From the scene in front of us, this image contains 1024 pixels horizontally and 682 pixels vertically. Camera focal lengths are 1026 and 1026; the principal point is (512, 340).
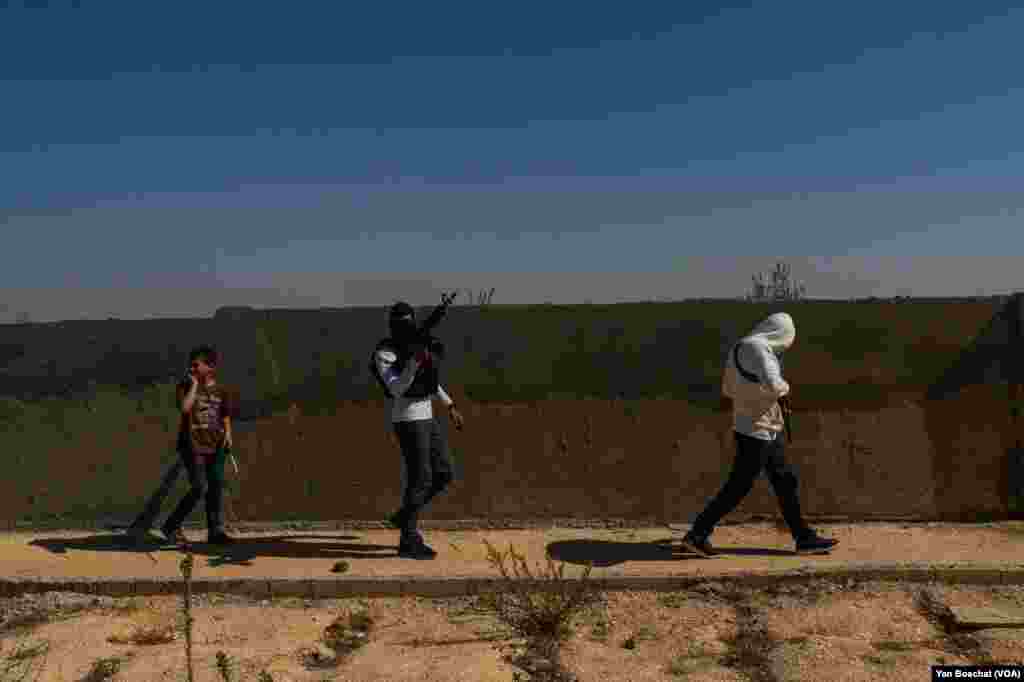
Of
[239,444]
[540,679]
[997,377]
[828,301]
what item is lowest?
[540,679]

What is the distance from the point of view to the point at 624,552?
246 inches

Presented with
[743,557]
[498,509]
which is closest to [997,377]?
[743,557]

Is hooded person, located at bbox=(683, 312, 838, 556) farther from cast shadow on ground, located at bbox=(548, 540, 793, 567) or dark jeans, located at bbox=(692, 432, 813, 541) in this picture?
cast shadow on ground, located at bbox=(548, 540, 793, 567)

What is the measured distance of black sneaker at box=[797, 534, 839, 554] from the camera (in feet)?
19.8

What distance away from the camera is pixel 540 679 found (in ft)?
13.4

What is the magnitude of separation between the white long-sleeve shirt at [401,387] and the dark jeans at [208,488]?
140cm

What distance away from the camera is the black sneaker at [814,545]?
6.04m

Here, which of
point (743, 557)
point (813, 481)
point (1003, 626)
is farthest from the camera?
point (813, 481)

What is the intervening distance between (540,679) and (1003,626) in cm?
214

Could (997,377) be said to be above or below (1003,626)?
above

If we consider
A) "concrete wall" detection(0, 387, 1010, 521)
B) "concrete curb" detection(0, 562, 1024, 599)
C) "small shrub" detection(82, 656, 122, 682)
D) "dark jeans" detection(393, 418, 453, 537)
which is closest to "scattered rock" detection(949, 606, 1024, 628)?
"concrete curb" detection(0, 562, 1024, 599)

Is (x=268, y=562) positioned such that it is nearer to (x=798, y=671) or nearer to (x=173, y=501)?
(x=173, y=501)

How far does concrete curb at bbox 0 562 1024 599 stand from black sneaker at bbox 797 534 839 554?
1.66 feet

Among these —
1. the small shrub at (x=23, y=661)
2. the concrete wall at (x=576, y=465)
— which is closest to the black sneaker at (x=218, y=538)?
the concrete wall at (x=576, y=465)
